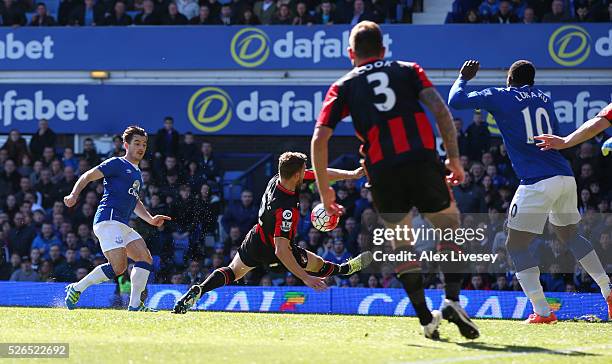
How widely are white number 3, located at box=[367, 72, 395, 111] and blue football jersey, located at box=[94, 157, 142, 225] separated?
17.7ft

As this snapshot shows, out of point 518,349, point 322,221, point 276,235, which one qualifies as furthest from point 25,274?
point 518,349

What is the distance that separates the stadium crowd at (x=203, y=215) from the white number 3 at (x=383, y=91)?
30.9 ft

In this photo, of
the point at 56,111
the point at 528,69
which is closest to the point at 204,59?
the point at 56,111

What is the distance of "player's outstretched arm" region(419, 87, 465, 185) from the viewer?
24.0 ft

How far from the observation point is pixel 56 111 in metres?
21.7

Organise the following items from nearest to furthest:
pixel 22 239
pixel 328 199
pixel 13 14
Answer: pixel 328 199 → pixel 22 239 → pixel 13 14

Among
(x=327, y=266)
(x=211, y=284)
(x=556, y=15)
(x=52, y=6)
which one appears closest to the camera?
(x=211, y=284)

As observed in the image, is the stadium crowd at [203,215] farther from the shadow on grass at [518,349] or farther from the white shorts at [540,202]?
the shadow on grass at [518,349]

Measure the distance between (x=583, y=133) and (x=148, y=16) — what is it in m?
14.5

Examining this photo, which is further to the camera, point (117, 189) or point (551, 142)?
point (117, 189)

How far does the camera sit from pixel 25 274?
1888cm

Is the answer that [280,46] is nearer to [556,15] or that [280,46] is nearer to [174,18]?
[174,18]

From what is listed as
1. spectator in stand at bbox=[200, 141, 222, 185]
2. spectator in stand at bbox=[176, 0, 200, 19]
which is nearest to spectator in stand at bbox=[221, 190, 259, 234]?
spectator in stand at bbox=[200, 141, 222, 185]

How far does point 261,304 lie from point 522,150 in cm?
609
